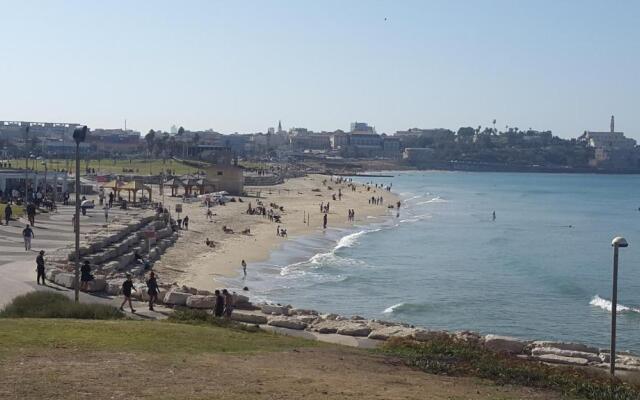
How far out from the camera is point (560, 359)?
16594 millimetres

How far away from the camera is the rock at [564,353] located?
56.2 feet

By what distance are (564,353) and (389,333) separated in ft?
11.1

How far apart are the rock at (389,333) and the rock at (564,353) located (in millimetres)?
2424

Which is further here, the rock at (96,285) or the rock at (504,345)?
the rock at (96,285)

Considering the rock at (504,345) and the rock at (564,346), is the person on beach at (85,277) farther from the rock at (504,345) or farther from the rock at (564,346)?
the rock at (564,346)

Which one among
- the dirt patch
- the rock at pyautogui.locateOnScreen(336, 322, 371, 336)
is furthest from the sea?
the dirt patch

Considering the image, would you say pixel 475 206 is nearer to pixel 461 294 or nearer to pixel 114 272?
pixel 461 294

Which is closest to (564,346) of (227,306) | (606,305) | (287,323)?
(287,323)

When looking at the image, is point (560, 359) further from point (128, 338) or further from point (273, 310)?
point (128, 338)

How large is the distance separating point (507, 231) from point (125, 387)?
171ft

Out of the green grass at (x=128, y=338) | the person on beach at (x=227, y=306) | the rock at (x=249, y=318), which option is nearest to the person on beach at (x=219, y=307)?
the person on beach at (x=227, y=306)

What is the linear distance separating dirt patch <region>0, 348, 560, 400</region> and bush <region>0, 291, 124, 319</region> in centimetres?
387

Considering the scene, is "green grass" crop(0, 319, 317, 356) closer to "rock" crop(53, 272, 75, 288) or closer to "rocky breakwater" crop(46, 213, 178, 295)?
"rock" crop(53, 272, 75, 288)

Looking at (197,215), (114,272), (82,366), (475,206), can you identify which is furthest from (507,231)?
(82,366)
